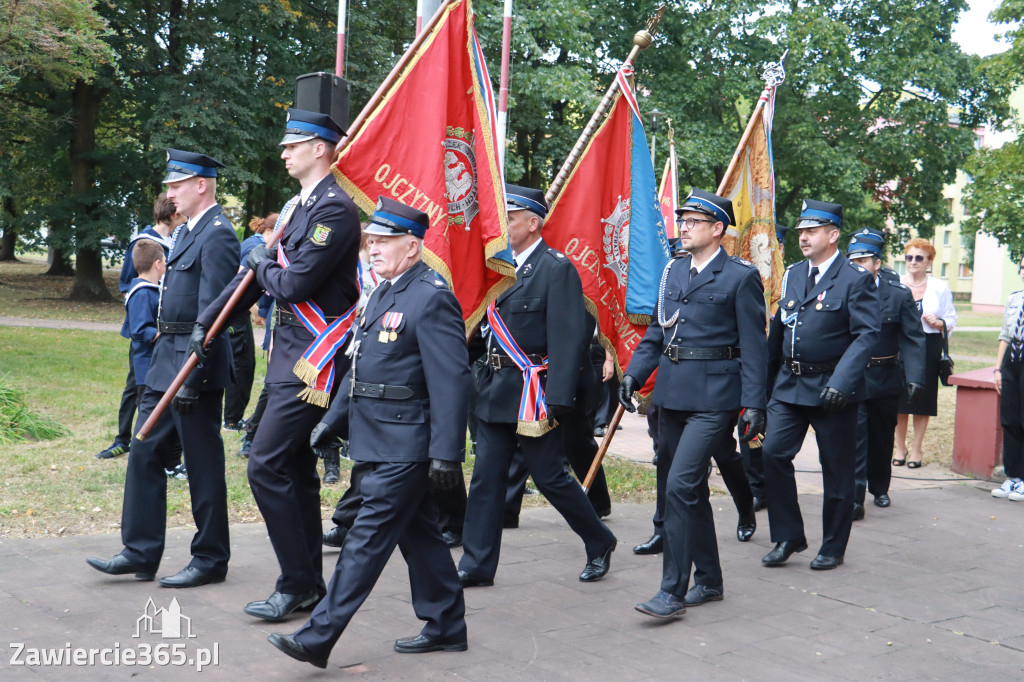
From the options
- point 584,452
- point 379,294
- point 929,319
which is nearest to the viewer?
point 379,294

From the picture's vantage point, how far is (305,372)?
4973 mm

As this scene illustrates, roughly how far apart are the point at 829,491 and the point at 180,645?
13.5 feet

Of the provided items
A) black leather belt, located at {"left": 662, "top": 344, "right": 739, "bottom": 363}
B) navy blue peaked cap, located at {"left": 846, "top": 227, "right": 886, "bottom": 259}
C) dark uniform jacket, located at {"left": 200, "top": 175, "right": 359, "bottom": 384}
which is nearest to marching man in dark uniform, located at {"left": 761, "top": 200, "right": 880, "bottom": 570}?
black leather belt, located at {"left": 662, "top": 344, "right": 739, "bottom": 363}

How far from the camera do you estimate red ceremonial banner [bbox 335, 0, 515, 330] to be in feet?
18.8

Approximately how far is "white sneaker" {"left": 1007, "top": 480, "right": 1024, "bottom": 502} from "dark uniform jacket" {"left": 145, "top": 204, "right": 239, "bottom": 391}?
23.3ft

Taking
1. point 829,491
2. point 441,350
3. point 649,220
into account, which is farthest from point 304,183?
point 829,491

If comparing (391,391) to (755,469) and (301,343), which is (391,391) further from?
(755,469)

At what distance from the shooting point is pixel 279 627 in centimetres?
495

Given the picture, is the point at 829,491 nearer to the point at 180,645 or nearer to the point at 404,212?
the point at 404,212

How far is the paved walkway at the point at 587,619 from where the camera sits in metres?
4.60

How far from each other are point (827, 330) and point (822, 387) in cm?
39

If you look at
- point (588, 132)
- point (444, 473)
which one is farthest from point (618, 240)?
point (444, 473)

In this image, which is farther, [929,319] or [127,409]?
[929,319]

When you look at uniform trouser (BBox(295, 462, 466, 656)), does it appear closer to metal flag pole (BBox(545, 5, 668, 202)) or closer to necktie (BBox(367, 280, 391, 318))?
necktie (BBox(367, 280, 391, 318))
